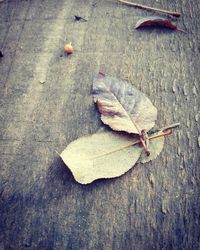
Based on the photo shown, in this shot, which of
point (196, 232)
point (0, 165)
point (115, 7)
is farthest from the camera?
point (115, 7)

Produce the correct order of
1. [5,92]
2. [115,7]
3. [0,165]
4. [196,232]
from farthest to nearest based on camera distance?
1. [115,7]
2. [5,92]
3. [0,165]
4. [196,232]

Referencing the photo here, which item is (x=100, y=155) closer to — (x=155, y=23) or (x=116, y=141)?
(x=116, y=141)

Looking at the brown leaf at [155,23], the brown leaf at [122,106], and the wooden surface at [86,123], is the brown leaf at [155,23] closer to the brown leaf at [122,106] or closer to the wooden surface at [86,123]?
the wooden surface at [86,123]

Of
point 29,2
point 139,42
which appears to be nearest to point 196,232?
point 139,42

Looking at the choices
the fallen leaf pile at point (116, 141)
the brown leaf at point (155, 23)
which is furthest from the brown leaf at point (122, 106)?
the brown leaf at point (155, 23)

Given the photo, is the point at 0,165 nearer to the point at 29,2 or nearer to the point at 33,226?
the point at 33,226

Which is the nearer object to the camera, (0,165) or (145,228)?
(145,228)

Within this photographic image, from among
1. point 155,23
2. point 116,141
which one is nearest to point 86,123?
point 116,141

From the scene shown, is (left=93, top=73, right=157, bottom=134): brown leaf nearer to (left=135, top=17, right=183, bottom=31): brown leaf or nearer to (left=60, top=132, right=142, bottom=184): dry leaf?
(left=60, top=132, right=142, bottom=184): dry leaf
